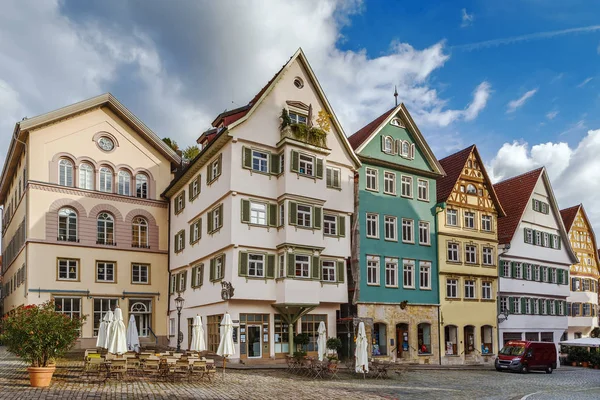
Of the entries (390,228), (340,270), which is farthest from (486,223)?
(340,270)

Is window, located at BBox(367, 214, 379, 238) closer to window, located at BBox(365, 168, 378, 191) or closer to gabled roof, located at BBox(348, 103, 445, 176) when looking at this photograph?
window, located at BBox(365, 168, 378, 191)

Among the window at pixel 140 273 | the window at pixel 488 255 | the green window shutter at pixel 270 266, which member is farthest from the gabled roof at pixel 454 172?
the window at pixel 140 273

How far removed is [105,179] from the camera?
40.2m

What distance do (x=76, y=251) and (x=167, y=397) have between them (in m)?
22.2

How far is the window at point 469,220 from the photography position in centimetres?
4238

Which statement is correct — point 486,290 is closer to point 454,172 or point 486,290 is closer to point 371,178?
point 454,172

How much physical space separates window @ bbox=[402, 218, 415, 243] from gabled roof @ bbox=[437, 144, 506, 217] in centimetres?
331

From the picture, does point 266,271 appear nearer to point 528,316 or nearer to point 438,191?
point 438,191

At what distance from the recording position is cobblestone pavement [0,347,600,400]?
62.5 ft

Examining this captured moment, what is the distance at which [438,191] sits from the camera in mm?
42219

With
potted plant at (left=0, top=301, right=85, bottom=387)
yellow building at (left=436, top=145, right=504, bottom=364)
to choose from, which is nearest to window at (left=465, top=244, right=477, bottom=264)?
yellow building at (left=436, top=145, right=504, bottom=364)

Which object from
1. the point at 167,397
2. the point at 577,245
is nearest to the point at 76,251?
the point at 167,397

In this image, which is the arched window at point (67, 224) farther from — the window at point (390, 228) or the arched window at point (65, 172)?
the window at point (390, 228)

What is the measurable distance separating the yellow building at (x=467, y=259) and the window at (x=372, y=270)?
18.3 feet
